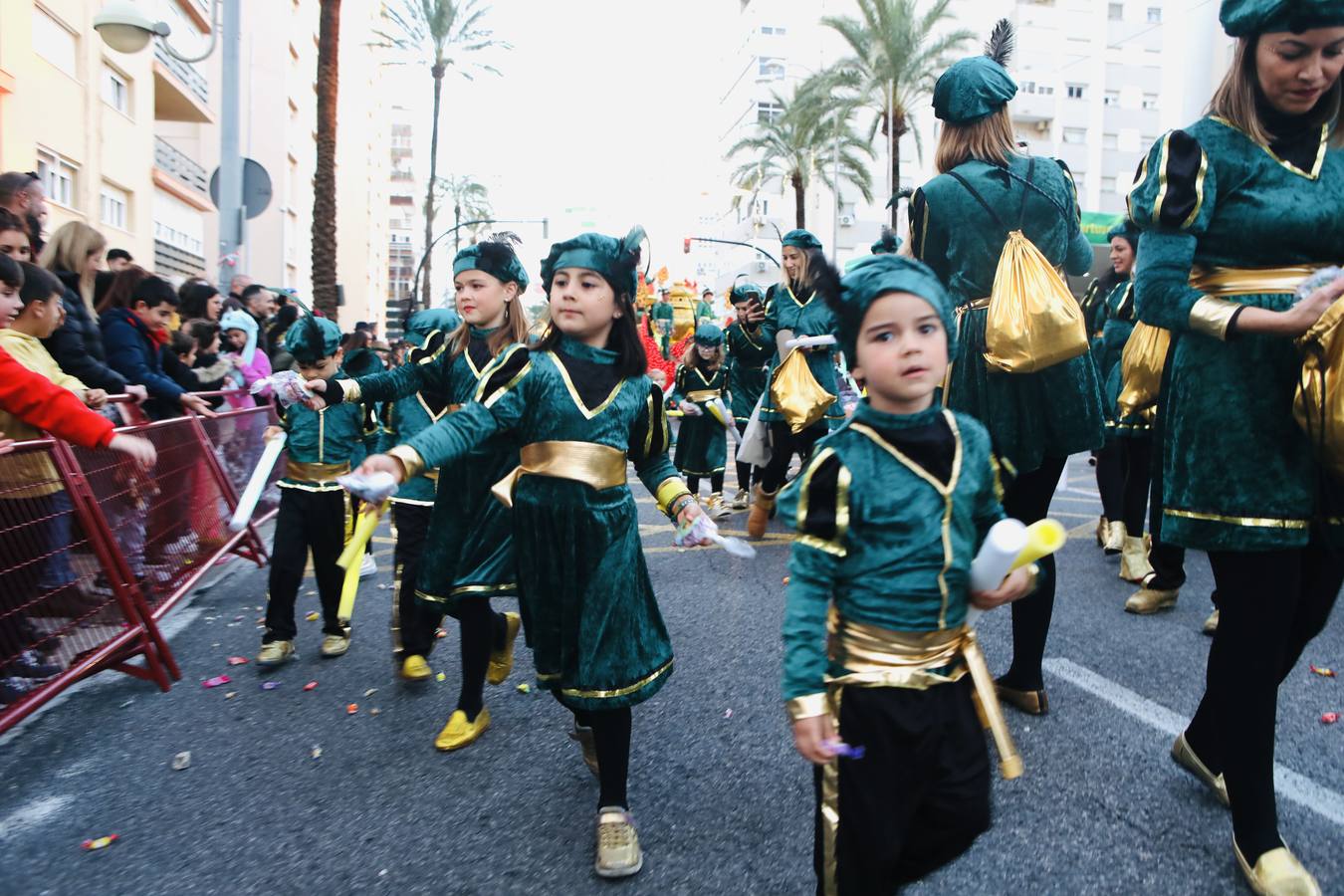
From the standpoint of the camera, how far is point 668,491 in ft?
9.93

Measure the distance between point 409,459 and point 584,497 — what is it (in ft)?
1.94

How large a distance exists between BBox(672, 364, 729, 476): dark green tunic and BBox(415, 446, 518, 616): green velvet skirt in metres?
5.03

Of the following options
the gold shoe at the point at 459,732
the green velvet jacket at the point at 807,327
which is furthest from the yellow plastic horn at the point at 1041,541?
the green velvet jacket at the point at 807,327

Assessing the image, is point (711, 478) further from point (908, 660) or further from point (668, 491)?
point (908, 660)

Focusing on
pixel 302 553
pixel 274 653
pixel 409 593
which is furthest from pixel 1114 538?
pixel 274 653

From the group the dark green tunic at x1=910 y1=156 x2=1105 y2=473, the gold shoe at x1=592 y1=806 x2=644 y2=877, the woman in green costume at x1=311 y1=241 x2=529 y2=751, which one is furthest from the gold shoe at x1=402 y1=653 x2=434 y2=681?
the dark green tunic at x1=910 y1=156 x2=1105 y2=473

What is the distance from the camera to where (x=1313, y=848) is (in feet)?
8.65

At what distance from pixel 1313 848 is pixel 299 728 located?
3.44m

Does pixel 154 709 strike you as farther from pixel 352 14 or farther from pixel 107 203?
pixel 352 14

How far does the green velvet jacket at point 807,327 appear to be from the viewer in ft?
22.5

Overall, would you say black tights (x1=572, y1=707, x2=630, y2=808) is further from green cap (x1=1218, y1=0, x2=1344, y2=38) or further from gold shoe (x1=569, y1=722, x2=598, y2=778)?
green cap (x1=1218, y1=0, x2=1344, y2=38)

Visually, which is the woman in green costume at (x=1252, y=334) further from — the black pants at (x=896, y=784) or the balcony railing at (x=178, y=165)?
the balcony railing at (x=178, y=165)

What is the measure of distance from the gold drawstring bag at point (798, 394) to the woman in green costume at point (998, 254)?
2.97m

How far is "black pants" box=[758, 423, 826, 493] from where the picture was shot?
7.17 m
